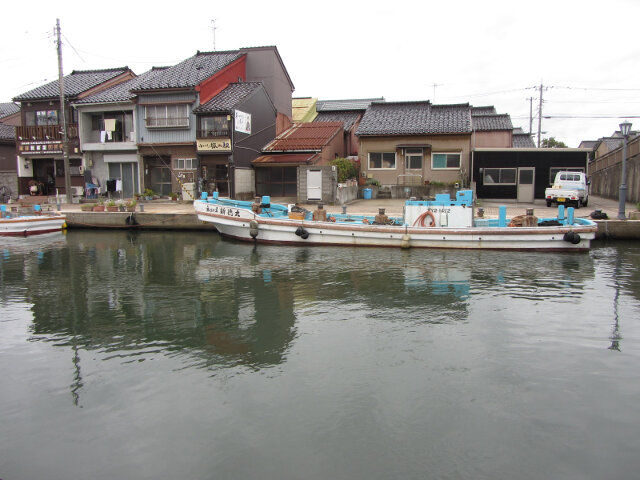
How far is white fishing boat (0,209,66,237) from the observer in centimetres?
2305

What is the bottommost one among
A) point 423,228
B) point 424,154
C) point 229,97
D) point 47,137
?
point 423,228

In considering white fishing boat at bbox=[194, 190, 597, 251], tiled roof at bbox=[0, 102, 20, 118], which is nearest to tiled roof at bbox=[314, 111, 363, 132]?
white fishing boat at bbox=[194, 190, 597, 251]

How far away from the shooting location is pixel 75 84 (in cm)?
3384

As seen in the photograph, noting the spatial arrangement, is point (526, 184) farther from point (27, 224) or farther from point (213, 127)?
point (27, 224)

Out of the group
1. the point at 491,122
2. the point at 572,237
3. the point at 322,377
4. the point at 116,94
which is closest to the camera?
the point at 322,377

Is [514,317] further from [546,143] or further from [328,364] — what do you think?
[546,143]

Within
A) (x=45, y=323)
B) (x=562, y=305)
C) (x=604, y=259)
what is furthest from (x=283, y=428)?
(x=604, y=259)

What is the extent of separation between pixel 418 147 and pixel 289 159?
7.51 metres

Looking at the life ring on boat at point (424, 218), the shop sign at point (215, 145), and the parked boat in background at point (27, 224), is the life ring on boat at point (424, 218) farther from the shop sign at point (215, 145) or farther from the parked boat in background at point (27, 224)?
the parked boat in background at point (27, 224)

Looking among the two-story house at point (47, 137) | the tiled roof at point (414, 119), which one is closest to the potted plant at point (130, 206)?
the two-story house at point (47, 137)

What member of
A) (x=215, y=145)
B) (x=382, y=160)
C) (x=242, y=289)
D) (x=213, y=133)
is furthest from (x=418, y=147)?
(x=242, y=289)

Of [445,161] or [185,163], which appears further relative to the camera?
[445,161]

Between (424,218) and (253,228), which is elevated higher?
(424,218)

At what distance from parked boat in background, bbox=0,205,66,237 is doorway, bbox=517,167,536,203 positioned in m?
23.4
